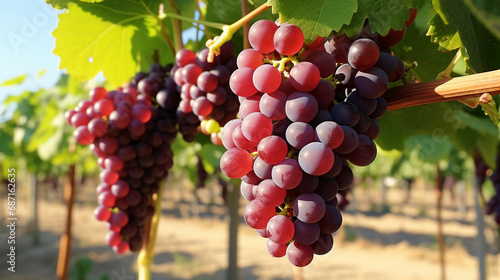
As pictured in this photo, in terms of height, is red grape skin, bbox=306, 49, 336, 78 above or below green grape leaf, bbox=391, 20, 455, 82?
below

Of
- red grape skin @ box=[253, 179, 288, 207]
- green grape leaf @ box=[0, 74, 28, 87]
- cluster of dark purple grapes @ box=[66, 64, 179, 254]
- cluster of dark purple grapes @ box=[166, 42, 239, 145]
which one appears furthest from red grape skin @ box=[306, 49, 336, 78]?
green grape leaf @ box=[0, 74, 28, 87]

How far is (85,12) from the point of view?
1.25 meters

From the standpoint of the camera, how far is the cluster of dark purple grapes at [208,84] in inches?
43.1

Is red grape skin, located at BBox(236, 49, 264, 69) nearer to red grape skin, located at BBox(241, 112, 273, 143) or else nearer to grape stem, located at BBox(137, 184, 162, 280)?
red grape skin, located at BBox(241, 112, 273, 143)

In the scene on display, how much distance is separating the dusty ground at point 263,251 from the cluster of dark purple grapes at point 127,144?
5.92 meters

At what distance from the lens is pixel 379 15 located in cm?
69

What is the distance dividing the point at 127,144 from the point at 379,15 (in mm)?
938

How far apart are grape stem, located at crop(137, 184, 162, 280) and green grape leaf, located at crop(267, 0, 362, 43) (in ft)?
3.23

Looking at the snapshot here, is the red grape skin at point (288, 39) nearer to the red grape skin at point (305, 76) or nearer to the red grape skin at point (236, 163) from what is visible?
the red grape skin at point (305, 76)

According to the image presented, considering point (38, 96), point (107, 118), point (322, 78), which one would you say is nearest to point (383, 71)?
point (322, 78)

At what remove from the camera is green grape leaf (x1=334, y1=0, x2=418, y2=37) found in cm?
69

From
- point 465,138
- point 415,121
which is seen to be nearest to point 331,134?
point 415,121

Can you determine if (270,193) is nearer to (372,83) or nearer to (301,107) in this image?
(301,107)

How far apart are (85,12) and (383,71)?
40.2 inches
